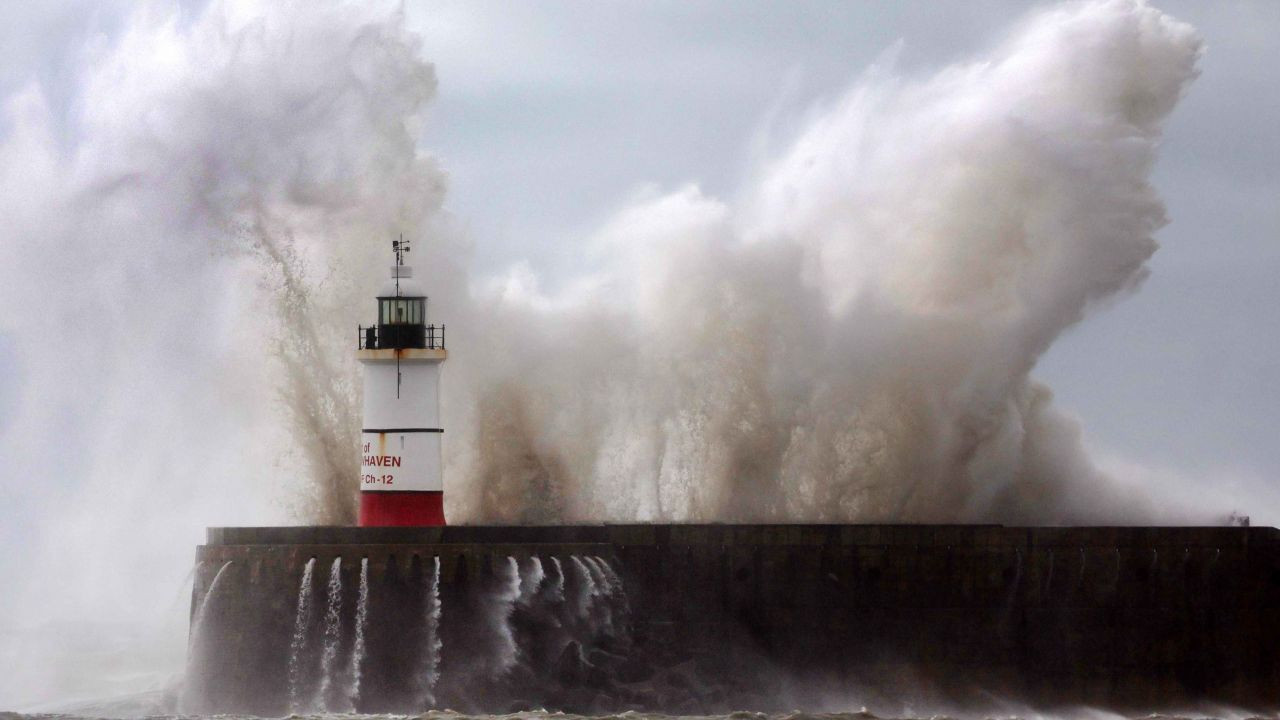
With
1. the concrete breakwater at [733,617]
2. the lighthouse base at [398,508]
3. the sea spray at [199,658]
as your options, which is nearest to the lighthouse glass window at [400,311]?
the lighthouse base at [398,508]

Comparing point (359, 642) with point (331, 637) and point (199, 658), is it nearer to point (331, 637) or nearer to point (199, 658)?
point (331, 637)

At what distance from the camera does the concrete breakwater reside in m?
33.3

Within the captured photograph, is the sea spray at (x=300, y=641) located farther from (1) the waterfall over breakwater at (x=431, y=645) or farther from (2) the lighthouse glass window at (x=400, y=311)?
(2) the lighthouse glass window at (x=400, y=311)

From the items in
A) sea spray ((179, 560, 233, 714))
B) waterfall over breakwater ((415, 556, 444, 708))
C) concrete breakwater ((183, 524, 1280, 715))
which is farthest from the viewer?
sea spray ((179, 560, 233, 714))

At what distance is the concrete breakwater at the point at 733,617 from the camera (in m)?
33.3

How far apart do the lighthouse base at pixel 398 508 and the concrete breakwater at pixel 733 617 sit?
169 centimetres

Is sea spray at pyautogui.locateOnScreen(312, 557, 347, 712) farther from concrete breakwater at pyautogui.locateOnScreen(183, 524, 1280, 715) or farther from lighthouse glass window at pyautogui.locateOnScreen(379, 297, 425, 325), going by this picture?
lighthouse glass window at pyautogui.locateOnScreen(379, 297, 425, 325)

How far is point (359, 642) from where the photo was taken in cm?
3331

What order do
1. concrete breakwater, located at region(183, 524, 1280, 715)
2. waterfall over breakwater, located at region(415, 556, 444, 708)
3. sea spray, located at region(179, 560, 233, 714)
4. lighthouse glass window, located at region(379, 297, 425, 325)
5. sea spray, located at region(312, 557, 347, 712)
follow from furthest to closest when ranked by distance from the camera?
lighthouse glass window, located at region(379, 297, 425, 325), sea spray, located at region(179, 560, 233, 714), concrete breakwater, located at region(183, 524, 1280, 715), sea spray, located at region(312, 557, 347, 712), waterfall over breakwater, located at region(415, 556, 444, 708)

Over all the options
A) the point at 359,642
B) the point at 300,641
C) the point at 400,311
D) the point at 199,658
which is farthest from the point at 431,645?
the point at 400,311

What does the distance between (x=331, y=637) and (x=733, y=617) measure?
5591mm

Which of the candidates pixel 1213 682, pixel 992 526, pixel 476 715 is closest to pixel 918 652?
pixel 992 526

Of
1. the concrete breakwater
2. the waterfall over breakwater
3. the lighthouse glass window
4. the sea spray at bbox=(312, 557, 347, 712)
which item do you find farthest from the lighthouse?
the waterfall over breakwater

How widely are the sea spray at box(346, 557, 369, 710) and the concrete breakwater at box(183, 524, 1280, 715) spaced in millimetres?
40
